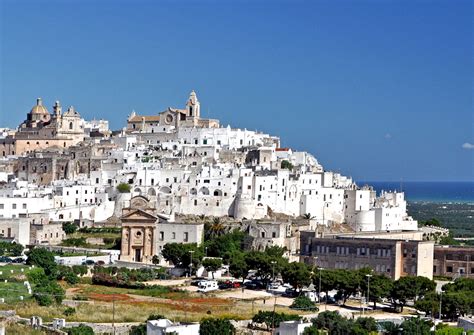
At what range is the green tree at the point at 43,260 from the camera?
192 ft

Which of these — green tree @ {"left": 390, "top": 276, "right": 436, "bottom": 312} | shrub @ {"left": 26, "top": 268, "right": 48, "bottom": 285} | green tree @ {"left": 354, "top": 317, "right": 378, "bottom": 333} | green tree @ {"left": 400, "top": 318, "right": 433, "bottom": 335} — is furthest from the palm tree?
green tree @ {"left": 400, "top": 318, "right": 433, "bottom": 335}

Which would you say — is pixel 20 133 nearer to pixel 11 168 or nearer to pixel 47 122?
pixel 47 122

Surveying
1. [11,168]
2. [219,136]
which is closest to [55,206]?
[11,168]

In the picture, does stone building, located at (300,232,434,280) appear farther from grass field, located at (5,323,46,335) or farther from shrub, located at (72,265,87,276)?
grass field, located at (5,323,46,335)

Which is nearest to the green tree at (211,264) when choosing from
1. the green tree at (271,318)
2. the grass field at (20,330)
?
the green tree at (271,318)

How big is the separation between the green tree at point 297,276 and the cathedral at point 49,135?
3865cm

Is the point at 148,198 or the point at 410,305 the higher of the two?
the point at 148,198

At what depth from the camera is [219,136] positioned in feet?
293

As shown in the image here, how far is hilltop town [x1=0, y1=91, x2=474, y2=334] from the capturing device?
6250cm

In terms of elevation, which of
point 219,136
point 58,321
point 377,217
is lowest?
point 58,321

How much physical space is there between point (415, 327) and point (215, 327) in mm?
8058

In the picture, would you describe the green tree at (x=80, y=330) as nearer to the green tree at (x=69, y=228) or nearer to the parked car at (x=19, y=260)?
the parked car at (x=19, y=260)

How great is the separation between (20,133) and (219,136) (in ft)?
60.4

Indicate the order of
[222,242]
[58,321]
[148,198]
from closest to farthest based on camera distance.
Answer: [58,321], [222,242], [148,198]
